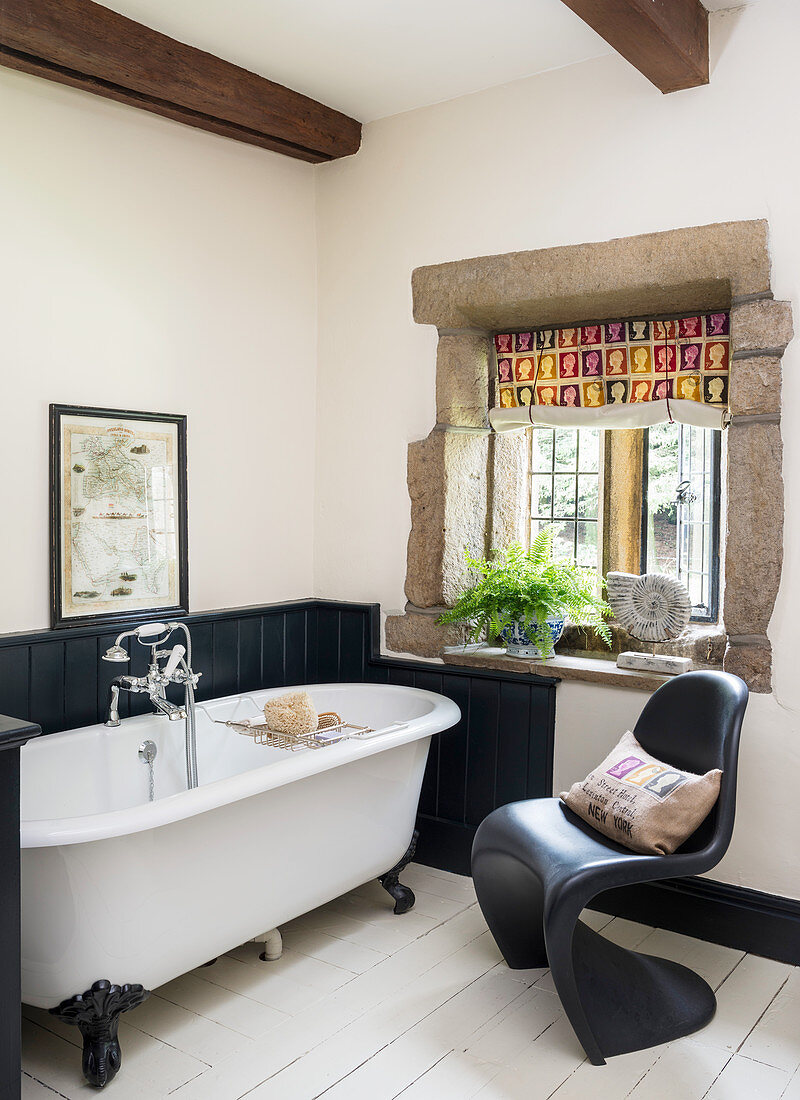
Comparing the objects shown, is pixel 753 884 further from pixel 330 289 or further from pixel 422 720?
pixel 330 289

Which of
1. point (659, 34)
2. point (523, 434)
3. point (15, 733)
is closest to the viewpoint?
point (15, 733)

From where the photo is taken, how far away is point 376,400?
12.1 feet

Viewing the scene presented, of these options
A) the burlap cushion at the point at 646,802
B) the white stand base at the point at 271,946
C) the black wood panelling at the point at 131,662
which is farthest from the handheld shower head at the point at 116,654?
the burlap cushion at the point at 646,802

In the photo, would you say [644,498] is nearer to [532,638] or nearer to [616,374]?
[616,374]

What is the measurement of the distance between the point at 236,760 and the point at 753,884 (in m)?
1.71

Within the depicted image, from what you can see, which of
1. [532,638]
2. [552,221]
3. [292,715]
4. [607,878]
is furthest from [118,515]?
[607,878]

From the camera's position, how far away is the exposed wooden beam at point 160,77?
2.58 m

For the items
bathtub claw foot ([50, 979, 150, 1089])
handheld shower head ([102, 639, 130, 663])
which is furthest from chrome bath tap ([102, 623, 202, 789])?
bathtub claw foot ([50, 979, 150, 1089])

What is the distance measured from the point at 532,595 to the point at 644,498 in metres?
0.59

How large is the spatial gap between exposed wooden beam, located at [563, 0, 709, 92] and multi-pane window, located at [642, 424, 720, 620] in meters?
1.15

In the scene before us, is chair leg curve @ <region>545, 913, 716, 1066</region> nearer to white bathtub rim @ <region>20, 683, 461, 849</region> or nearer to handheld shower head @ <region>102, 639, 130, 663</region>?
white bathtub rim @ <region>20, 683, 461, 849</region>

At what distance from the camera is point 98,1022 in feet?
6.88

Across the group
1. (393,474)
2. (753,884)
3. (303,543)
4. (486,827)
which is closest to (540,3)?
(393,474)

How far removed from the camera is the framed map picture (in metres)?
2.91
